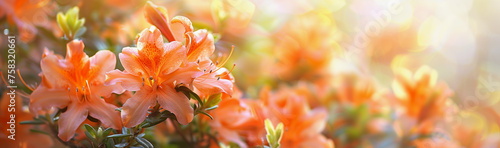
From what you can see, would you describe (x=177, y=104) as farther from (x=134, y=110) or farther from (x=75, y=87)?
(x=75, y=87)

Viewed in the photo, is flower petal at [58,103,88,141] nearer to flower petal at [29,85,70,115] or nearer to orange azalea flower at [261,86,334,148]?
flower petal at [29,85,70,115]

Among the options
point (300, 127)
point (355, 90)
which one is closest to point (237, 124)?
point (300, 127)

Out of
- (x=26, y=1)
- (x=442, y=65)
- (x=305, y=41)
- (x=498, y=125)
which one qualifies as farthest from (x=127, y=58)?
(x=442, y=65)

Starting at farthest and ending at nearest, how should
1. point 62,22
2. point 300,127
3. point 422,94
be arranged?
point 422,94, point 300,127, point 62,22

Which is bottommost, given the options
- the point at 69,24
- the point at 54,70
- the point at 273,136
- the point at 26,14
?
the point at 273,136

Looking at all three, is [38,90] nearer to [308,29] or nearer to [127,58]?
[127,58]

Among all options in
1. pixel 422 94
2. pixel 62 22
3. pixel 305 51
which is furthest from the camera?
pixel 305 51
